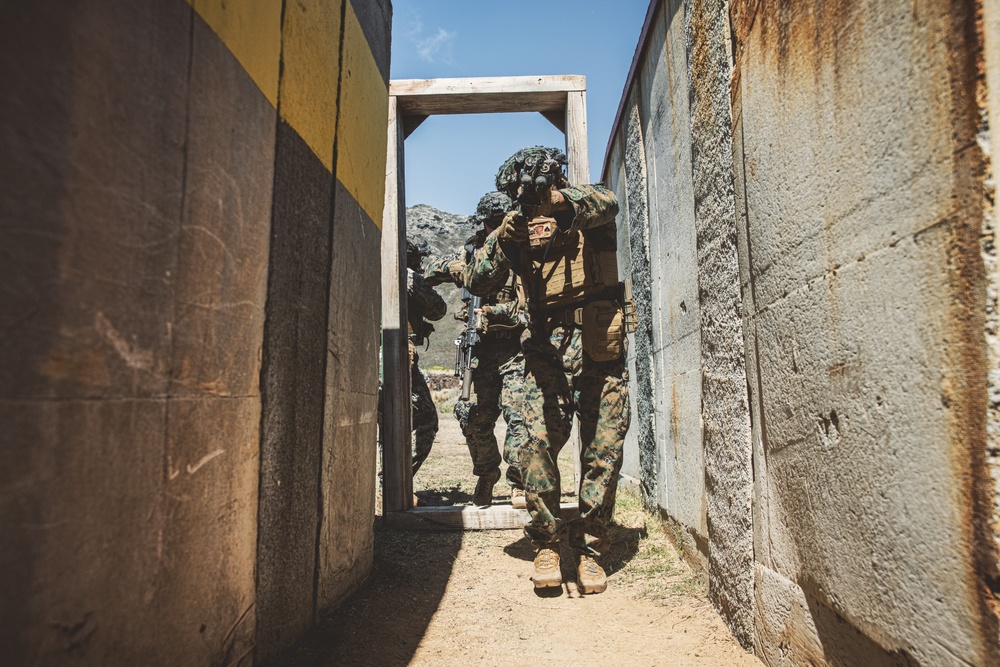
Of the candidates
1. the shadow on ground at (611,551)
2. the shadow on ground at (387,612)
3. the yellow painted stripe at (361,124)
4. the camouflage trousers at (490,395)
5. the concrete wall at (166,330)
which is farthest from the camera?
the camouflage trousers at (490,395)

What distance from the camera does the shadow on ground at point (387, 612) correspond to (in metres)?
2.11

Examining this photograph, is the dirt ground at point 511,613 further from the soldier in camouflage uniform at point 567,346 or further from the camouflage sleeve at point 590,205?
the camouflage sleeve at point 590,205

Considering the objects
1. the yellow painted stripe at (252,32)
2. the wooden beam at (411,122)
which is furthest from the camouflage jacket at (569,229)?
the wooden beam at (411,122)

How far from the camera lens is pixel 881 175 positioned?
121 cm

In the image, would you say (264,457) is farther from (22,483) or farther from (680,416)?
(680,416)

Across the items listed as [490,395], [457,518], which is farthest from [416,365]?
[457,518]

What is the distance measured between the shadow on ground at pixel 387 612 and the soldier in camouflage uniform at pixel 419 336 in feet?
4.97

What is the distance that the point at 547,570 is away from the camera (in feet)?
9.36

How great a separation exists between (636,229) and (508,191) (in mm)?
1276

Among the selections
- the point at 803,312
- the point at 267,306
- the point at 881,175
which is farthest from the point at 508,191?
the point at 881,175

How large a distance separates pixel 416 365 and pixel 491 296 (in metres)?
1.20

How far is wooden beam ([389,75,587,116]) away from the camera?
4.18 meters

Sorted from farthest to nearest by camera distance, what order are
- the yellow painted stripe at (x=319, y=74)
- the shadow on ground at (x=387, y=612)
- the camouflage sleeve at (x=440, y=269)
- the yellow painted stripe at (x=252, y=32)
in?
the camouflage sleeve at (x=440, y=269)
the shadow on ground at (x=387, y=612)
the yellow painted stripe at (x=319, y=74)
the yellow painted stripe at (x=252, y=32)

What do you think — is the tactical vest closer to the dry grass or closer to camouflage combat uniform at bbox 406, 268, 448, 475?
the dry grass
